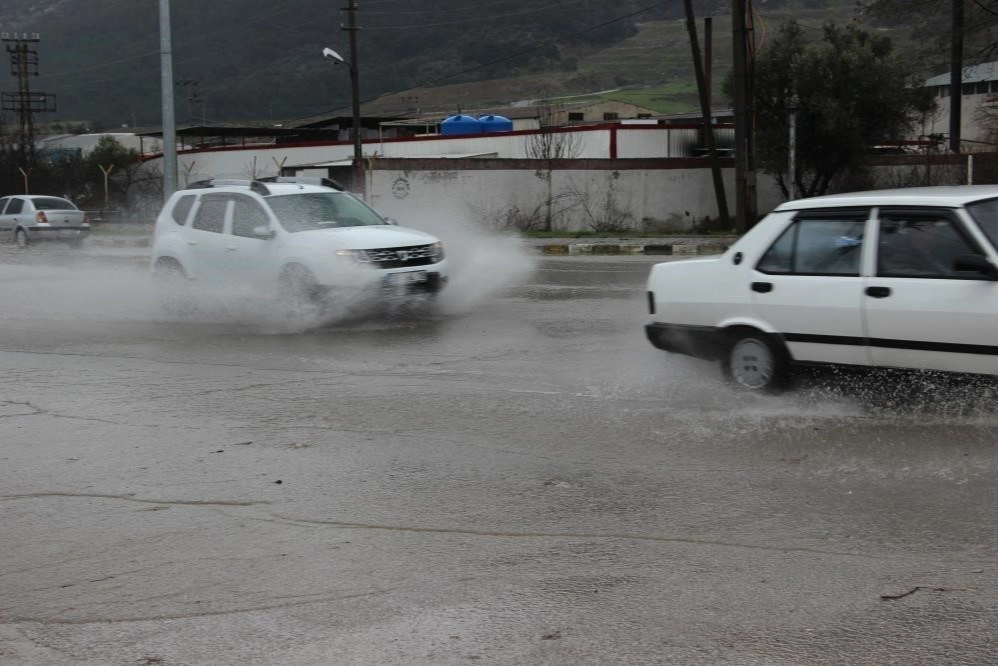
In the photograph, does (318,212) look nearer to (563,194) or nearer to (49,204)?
(563,194)

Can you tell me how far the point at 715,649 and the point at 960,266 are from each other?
380 centimetres

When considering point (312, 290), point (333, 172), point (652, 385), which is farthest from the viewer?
point (333, 172)

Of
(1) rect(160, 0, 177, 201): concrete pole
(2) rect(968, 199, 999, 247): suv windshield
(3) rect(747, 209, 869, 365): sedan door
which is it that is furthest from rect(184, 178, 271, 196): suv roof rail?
(1) rect(160, 0, 177, 201): concrete pole

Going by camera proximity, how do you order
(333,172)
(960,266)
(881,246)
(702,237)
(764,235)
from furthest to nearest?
(333,172), (702,237), (764,235), (881,246), (960,266)

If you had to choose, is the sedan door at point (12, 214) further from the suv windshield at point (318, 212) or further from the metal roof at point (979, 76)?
the metal roof at point (979, 76)

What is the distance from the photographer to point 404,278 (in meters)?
12.3

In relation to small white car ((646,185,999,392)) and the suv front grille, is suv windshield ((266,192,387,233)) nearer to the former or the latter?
the suv front grille

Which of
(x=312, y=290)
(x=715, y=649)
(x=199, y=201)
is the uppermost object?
(x=199, y=201)

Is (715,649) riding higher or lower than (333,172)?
lower

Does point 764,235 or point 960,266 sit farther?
point 764,235

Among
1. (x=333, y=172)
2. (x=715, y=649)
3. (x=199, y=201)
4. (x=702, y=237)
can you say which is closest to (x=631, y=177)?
(x=702, y=237)

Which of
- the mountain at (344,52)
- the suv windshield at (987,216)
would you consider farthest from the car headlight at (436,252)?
the mountain at (344,52)

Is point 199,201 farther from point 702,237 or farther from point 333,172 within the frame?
point 333,172

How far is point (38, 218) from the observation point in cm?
3039
